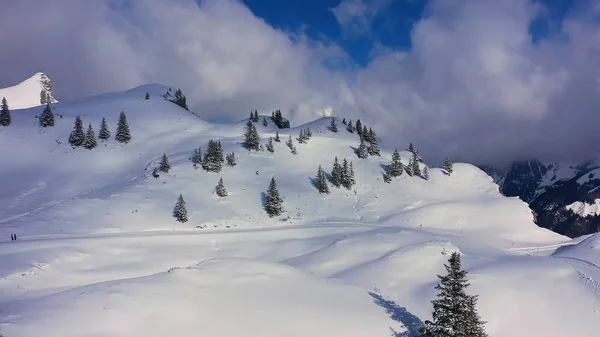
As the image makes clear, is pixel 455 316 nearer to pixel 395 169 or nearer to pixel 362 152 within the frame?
pixel 395 169

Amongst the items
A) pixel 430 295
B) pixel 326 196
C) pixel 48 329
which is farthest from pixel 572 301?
pixel 326 196

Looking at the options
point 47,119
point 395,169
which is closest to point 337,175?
point 395,169

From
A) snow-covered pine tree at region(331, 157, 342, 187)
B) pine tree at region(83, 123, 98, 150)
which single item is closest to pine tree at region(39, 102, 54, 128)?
pine tree at region(83, 123, 98, 150)

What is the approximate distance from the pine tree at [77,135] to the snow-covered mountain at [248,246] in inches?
82.3

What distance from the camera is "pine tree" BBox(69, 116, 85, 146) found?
84.9 meters

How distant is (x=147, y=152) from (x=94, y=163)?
37.7 feet

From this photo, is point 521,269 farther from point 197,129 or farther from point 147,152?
point 197,129

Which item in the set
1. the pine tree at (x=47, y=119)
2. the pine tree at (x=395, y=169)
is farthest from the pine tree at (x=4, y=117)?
the pine tree at (x=395, y=169)

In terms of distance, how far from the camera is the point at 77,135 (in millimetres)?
84875

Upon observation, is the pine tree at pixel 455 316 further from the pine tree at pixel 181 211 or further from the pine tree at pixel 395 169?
the pine tree at pixel 395 169

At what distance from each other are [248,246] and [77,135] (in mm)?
59418

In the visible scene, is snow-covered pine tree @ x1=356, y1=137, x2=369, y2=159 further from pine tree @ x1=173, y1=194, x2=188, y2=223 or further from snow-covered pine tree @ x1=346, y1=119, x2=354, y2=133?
pine tree @ x1=173, y1=194, x2=188, y2=223

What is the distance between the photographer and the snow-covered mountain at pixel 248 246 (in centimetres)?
2222

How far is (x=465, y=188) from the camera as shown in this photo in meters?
87.6
